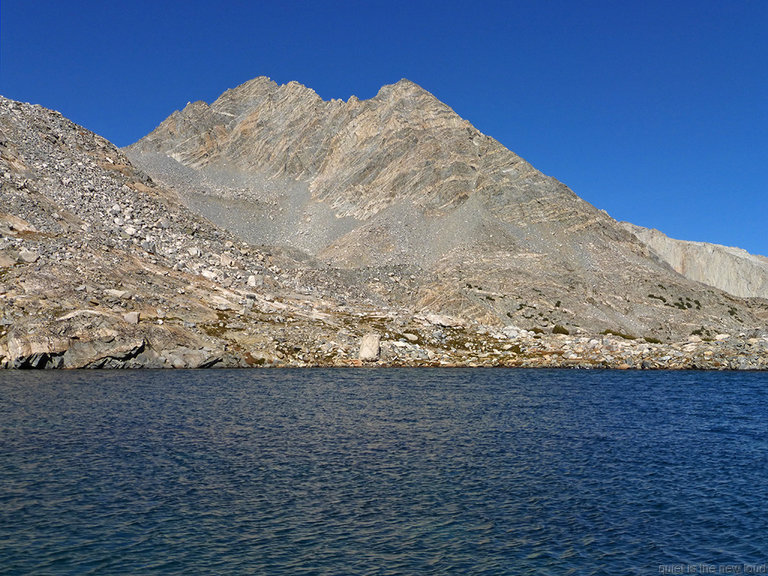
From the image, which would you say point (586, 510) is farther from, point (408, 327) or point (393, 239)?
point (393, 239)

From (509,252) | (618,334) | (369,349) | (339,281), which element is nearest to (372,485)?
(369,349)

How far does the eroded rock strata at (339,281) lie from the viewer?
8706 cm

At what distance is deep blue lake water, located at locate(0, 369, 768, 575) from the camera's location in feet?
70.5

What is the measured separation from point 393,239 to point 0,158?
9450cm

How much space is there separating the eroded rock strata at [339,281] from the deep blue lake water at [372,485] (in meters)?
30.6

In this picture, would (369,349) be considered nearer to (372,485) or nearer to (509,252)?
(372,485)

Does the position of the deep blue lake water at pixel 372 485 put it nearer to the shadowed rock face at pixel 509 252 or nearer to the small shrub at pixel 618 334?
the small shrub at pixel 618 334

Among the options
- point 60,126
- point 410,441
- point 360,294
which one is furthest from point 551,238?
point 410,441

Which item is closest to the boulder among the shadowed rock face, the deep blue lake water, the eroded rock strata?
the eroded rock strata

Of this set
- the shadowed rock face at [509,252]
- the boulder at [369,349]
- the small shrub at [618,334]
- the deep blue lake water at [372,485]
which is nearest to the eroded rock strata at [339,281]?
the boulder at [369,349]

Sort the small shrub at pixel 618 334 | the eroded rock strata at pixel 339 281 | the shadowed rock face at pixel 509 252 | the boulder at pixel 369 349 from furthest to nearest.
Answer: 1. the shadowed rock face at pixel 509 252
2. the small shrub at pixel 618 334
3. the boulder at pixel 369 349
4. the eroded rock strata at pixel 339 281

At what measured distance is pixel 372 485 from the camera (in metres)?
30.0

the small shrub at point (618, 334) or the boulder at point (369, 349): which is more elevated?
the small shrub at point (618, 334)

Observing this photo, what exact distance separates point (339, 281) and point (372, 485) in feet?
379
